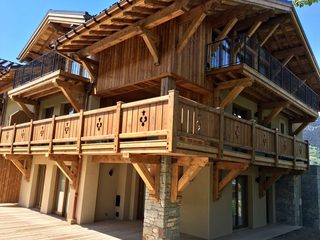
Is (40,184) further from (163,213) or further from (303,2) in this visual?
(303,2)

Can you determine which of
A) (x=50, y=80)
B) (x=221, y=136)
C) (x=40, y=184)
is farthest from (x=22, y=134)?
(x=221, y=136)

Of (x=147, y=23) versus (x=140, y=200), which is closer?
(x=147, y=23)

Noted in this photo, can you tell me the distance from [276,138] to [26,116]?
1221 cm

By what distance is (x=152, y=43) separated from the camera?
8.07m

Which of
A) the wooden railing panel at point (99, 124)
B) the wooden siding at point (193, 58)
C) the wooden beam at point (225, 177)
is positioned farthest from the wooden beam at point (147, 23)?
the wooden beam at point (225, 177)

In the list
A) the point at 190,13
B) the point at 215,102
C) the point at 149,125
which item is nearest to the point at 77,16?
the point at 190,13

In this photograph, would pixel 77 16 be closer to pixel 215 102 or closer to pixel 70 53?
pixel 70 53

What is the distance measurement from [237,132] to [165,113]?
9.28ft

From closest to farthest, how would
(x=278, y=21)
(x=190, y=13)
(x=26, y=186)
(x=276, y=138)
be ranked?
(x=190, y=13)
(x=276, y=138)
(x=278, y=21)
(x=26, y=186)

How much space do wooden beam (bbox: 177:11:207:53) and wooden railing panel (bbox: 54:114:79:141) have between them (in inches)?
152

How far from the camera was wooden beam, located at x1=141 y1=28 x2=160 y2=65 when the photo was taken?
7.97 m

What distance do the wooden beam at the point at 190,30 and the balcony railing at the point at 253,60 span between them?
1732mm

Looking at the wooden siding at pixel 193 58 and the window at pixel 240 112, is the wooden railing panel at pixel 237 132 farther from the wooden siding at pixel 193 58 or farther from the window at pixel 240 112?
the window at pixel 240 112

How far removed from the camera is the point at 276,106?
38.5 ft
